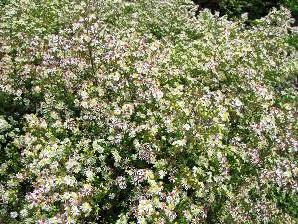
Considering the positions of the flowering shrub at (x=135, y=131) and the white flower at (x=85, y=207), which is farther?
the flowering shrub at (x=135, y=131)

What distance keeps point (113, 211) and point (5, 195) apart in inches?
64.0

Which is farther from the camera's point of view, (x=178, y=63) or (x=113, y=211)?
(x=178, y=63)

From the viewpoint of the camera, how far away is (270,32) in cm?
1127

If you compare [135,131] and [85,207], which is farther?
[135,131]

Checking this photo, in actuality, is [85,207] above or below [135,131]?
below

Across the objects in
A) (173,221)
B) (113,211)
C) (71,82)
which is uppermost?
(71,82)

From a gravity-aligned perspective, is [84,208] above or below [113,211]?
above

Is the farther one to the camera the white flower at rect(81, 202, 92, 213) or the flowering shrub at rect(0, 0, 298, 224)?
the flowering shrub at rect(0, 0, 298, 224)

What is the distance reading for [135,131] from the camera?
714 cm

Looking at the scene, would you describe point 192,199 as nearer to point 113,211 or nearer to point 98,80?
point 113,211

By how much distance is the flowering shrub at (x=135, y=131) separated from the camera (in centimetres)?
677

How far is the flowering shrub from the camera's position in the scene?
6766mm

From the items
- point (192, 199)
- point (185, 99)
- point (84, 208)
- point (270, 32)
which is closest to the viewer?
point (84, 208)

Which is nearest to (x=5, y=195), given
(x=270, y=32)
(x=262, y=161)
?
(x=262, y=161)
